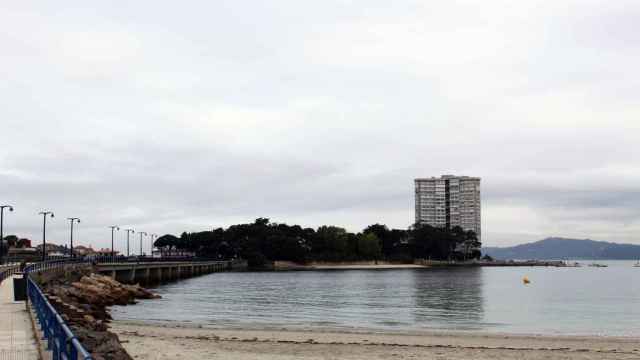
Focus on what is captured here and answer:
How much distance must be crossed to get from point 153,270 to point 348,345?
353 feet

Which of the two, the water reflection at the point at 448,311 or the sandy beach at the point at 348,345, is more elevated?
the sandy beach at the point at 348,345

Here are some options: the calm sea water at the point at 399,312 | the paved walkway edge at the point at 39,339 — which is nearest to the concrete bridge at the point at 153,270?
the calm sea water at the point at 399,312

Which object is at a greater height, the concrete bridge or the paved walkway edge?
the paved walkway edge

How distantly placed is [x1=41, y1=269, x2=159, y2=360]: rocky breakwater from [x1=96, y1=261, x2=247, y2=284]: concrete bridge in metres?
24.7

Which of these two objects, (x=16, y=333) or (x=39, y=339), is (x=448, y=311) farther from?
(x=39, y=339)

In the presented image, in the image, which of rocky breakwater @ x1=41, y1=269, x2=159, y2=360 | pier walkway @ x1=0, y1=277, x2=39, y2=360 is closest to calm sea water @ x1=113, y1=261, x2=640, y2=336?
rocky breakwater @ x1=41, y1=269, x2=159, y2=360

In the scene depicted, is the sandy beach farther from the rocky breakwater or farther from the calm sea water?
the calm sea water

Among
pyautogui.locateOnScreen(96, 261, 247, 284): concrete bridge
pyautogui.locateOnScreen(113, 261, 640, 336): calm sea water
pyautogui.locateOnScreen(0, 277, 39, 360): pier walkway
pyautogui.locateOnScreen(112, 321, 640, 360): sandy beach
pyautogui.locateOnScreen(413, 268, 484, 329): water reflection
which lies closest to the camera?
pyautogui.locateOnScreen(0, 277, 39, 360): pier walkway

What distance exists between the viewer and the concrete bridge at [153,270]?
101m

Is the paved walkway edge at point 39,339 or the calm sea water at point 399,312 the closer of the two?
the paved walkway edge at point 39,339

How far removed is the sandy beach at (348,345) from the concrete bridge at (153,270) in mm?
60919

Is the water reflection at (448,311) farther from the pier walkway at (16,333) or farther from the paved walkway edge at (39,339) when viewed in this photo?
the paved walkway edge at (39,339)

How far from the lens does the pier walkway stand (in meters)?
18.0

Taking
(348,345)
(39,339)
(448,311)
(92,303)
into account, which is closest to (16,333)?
(39,339)
